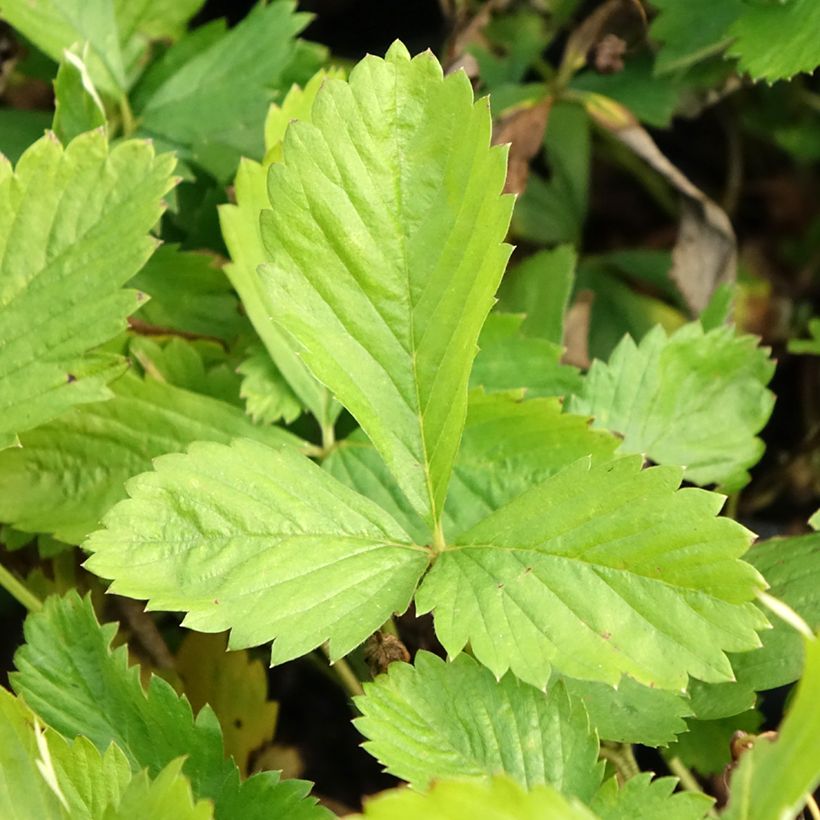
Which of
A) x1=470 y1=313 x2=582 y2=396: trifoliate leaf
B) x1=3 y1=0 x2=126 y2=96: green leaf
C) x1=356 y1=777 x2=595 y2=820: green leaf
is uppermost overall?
x1=3 y1=0 x2=126 y2=96: green leaf

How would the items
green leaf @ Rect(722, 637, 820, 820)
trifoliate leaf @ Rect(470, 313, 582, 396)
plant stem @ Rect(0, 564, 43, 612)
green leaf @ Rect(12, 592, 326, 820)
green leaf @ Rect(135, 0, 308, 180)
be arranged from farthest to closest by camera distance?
green leaf @ Rect(135, 0, 308, 180), trifoliate leaf @ Rect(470, 313, 582, 396), plant stem @ Rect(0, 564, 43, 612), green leaf @ Rect(12, 592, 326, 820), green leaf @ Rect(722, 637, 820, 820)

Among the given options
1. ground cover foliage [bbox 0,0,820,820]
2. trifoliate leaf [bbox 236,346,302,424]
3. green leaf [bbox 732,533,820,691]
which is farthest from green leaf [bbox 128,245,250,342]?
A: green leaf [bbox 732,533,820,691]

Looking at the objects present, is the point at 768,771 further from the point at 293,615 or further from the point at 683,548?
the point at 293,615

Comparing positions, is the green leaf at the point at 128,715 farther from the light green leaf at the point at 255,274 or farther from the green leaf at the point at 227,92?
the green leaf at the point at 227,92

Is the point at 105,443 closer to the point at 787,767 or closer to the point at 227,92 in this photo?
the point at 227,92

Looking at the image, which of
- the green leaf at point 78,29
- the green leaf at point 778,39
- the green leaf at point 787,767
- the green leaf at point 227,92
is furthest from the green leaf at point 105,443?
the green leaf at point 778,39

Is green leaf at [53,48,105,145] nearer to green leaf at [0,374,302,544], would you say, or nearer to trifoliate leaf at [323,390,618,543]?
green leaf at [0,374,302,544]

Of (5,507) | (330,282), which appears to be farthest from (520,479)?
(5,507)
